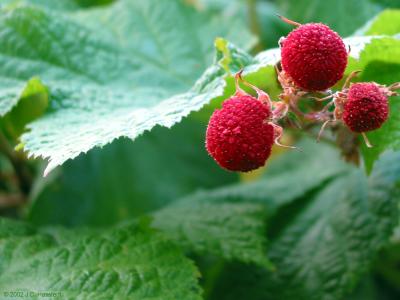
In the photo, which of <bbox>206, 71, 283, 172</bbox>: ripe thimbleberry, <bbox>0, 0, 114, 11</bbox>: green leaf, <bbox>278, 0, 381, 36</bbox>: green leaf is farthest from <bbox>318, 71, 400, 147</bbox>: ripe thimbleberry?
<bbox>0, 0, 114, 11</bbox>: green leaf

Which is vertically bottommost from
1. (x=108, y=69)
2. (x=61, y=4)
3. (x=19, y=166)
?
(x=19, y=166)

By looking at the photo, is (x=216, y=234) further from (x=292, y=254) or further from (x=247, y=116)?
(x=247, y=116)

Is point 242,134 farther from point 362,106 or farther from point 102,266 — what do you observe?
point 102,266

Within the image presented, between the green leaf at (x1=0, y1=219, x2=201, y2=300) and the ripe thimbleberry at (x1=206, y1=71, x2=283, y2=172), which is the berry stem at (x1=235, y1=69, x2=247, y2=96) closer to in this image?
the ripe thimbleberry at (x1=206, y1=71, x2=283, y2=172)

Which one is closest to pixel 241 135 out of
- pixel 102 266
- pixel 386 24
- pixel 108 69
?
pixel 102 266

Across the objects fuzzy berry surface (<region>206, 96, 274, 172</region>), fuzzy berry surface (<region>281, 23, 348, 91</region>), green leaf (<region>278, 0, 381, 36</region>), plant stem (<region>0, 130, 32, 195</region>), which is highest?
green leaf (<region>278, 0, 381, 36</region>)

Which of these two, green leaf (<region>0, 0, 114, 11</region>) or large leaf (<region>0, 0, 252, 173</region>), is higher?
green leaf (<region>0, 0, 114, 11</region>)
